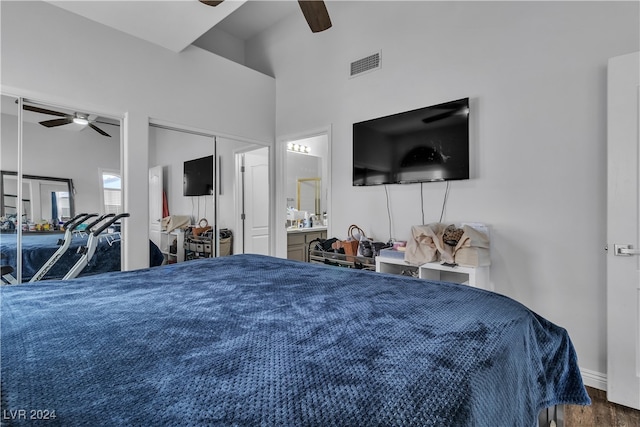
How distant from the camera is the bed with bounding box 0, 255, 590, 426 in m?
0.54

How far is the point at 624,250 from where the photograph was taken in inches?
74.8

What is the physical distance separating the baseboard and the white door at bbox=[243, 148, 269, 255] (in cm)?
346

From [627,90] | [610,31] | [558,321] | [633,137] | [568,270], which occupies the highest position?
[610,31]

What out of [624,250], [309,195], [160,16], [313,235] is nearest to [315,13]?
[160,16]

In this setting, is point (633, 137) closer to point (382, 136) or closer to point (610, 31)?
point (610, 31)

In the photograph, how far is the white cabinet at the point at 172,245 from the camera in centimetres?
346

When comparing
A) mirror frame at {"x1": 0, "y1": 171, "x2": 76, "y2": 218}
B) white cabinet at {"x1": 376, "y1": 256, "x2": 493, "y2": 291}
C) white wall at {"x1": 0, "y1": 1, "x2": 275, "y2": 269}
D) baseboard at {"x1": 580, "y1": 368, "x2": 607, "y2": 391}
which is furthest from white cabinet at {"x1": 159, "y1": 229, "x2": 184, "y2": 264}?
baseboard at {"x1": 580, "y1": 368, "x2": 607, "y2": 391}

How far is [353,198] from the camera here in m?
3.51

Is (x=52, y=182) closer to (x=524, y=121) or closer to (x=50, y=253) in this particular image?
(x=50, y=253)

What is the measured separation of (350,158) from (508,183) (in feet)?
5.24

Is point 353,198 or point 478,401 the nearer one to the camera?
point 478,401

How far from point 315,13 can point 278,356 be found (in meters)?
2.23

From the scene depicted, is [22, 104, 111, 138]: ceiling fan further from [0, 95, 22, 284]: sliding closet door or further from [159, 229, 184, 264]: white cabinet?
[159, 229, 184, 264]: white cabinet

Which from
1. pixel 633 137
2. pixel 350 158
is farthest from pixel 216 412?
pixel 350 158
